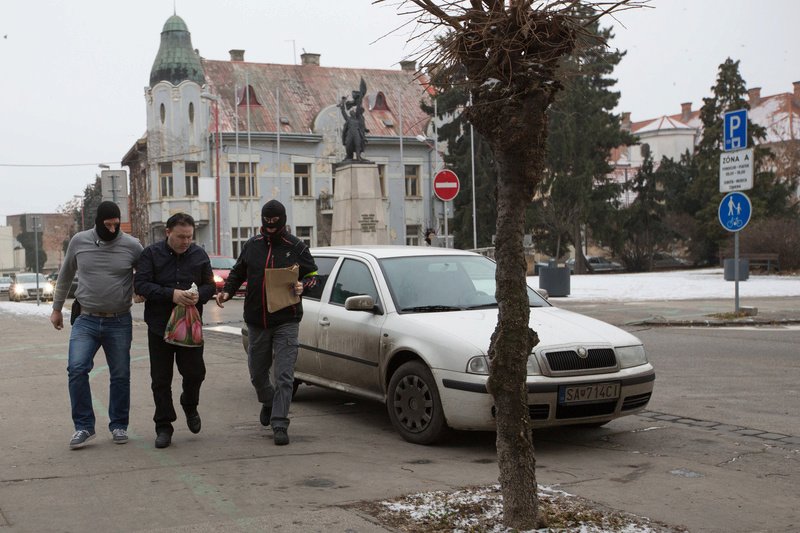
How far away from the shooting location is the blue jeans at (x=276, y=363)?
24.6 ft

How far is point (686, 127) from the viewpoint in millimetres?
97000

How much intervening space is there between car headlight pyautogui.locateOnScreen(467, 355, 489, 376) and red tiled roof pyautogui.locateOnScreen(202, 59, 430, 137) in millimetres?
50847

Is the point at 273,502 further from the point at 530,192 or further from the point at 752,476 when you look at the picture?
the point at 752,476

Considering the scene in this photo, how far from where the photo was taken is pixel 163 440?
727 centimetres

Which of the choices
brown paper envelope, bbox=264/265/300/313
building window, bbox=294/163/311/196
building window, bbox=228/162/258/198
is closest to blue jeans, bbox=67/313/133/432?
brown paper envelope, bbox=264/265/300/313

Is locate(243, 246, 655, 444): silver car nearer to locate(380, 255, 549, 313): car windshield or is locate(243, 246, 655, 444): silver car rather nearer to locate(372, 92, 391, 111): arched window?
locate(380, 255, 549, 313): car windshield

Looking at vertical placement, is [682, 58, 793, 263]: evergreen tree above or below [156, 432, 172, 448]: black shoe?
above

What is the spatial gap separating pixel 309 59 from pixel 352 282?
197ft

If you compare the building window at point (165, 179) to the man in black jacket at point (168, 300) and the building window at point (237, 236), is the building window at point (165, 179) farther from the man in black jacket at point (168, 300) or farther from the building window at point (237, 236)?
the man in black jacket at point (168, 300)

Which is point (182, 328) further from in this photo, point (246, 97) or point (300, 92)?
point (300, 92)

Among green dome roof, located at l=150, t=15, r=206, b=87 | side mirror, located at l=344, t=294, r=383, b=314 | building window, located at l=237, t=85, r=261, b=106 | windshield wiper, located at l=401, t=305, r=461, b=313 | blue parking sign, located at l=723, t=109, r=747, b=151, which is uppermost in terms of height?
green dome roof, located at l=150, t=15, r=206, b=87

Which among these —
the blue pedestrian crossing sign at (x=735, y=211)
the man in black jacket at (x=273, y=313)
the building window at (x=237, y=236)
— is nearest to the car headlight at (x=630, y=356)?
the man in black jacket at (x=273, y=313)

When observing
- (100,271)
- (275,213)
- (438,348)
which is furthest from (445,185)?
(100,271)

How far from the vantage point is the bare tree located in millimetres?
4762
